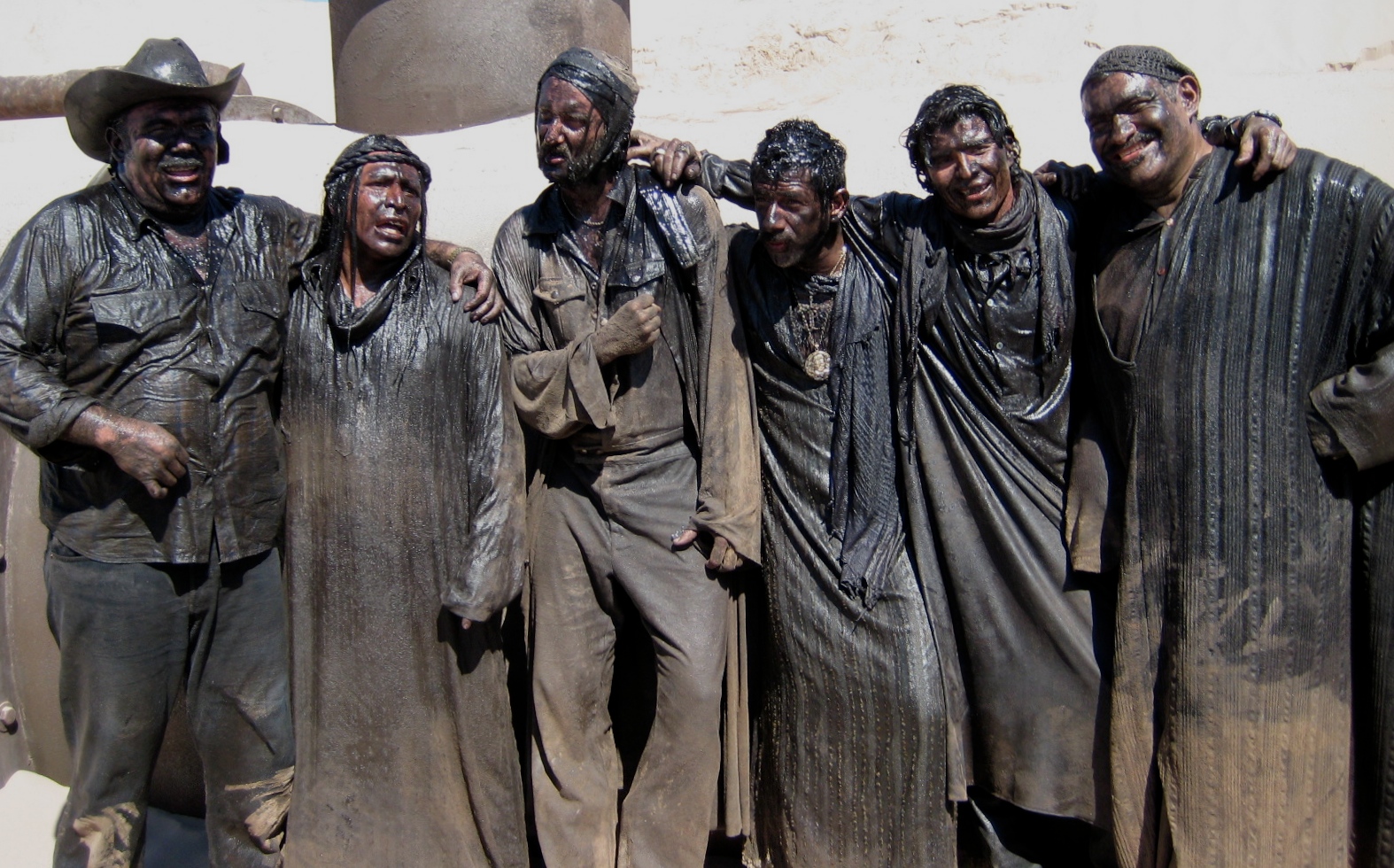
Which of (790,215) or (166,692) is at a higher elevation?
(790,215)

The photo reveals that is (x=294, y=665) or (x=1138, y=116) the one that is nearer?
(x=1138, y=116)

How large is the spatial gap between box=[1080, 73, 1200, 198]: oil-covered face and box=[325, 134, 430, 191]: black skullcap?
1.58 meters

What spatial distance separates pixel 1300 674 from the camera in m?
2.73

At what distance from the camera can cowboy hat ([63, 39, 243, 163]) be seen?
8.92 feet

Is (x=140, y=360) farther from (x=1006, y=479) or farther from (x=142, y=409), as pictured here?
(x=1006, y=479)

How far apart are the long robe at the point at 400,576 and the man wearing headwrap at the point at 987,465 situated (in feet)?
2.54

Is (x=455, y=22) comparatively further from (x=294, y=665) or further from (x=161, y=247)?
(x=294, y=665)

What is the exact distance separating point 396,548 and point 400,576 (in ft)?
0.23

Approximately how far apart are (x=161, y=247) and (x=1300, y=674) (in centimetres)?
280

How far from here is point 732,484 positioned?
296 centimetres

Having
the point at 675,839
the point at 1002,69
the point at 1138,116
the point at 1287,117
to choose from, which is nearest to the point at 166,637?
the point at 675,839

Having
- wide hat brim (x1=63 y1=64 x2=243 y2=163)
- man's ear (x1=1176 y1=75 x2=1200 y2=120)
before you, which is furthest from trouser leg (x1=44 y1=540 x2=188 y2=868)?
man's ear (x1=1176 y1=75 x2=1200 y2=120)

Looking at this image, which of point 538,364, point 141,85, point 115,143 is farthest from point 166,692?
point 141,85

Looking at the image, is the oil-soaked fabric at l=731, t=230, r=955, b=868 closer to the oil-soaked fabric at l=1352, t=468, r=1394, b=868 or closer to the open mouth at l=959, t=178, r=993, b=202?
the open mouth at l=959, t=178, r=993, b=202
